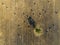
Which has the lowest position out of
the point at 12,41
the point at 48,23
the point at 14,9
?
the point at 12,41

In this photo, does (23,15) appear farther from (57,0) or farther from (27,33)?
(57,0)

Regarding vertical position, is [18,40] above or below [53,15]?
below

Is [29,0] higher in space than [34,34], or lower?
higher

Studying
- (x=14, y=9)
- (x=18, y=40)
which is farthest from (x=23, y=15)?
(x=18, y=40)

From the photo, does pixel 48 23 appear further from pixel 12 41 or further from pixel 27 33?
pixel 12 41

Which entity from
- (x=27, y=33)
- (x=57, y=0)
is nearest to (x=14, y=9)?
(x=27, y=33)

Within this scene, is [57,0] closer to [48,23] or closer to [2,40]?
[48,23]

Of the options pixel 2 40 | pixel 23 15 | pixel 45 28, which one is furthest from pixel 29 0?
pixel 2 40
